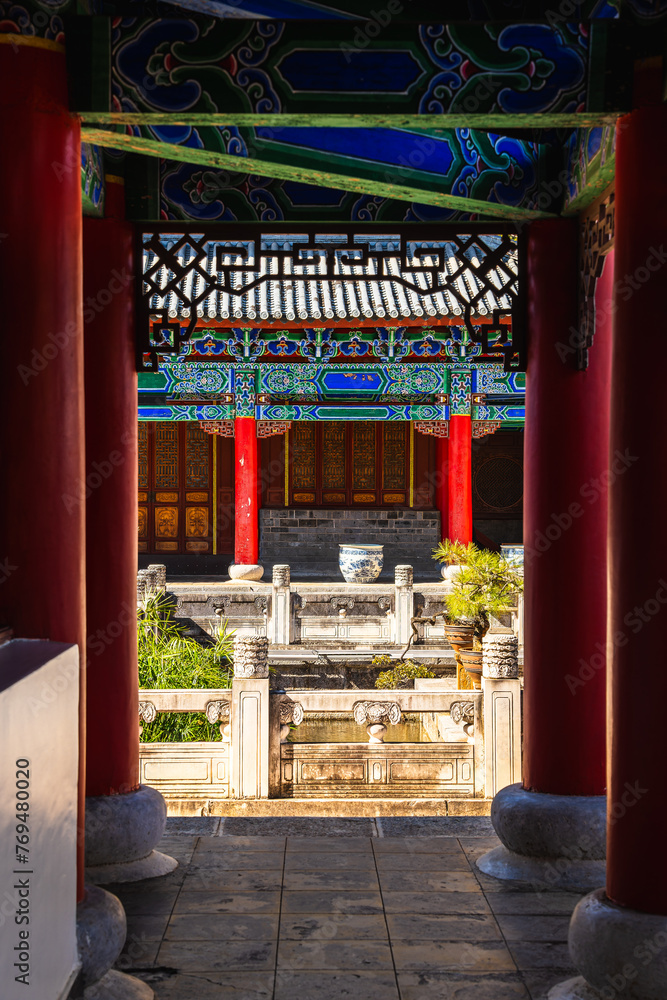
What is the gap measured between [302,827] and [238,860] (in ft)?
1.89

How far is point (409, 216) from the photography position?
3.89 m

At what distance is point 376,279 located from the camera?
3846 millimetres

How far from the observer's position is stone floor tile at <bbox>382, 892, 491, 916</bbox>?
3377 mm

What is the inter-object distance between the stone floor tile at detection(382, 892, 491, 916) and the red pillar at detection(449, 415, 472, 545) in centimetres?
1029

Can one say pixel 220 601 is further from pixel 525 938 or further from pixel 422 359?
pixel 525 938

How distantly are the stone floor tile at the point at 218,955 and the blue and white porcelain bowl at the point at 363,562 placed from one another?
10.7m

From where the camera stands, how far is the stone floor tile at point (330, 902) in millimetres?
3365

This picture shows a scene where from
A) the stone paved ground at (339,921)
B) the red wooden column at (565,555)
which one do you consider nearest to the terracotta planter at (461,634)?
the stone paved ground at (339,921)

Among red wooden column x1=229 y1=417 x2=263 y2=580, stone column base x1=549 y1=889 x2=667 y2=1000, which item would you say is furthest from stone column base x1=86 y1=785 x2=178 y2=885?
red wooden column x1=229 y1=417 x2=263 y2=580

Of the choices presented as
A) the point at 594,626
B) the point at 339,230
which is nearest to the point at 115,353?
the point at 339,230

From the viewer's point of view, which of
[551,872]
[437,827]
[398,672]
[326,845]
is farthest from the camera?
[398,672]

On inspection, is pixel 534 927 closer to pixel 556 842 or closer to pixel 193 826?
pixel 556 842

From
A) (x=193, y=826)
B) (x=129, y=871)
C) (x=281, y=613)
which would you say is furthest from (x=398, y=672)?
(x=129, y=871)

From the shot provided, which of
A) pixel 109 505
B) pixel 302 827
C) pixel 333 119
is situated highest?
pixel 333 119
